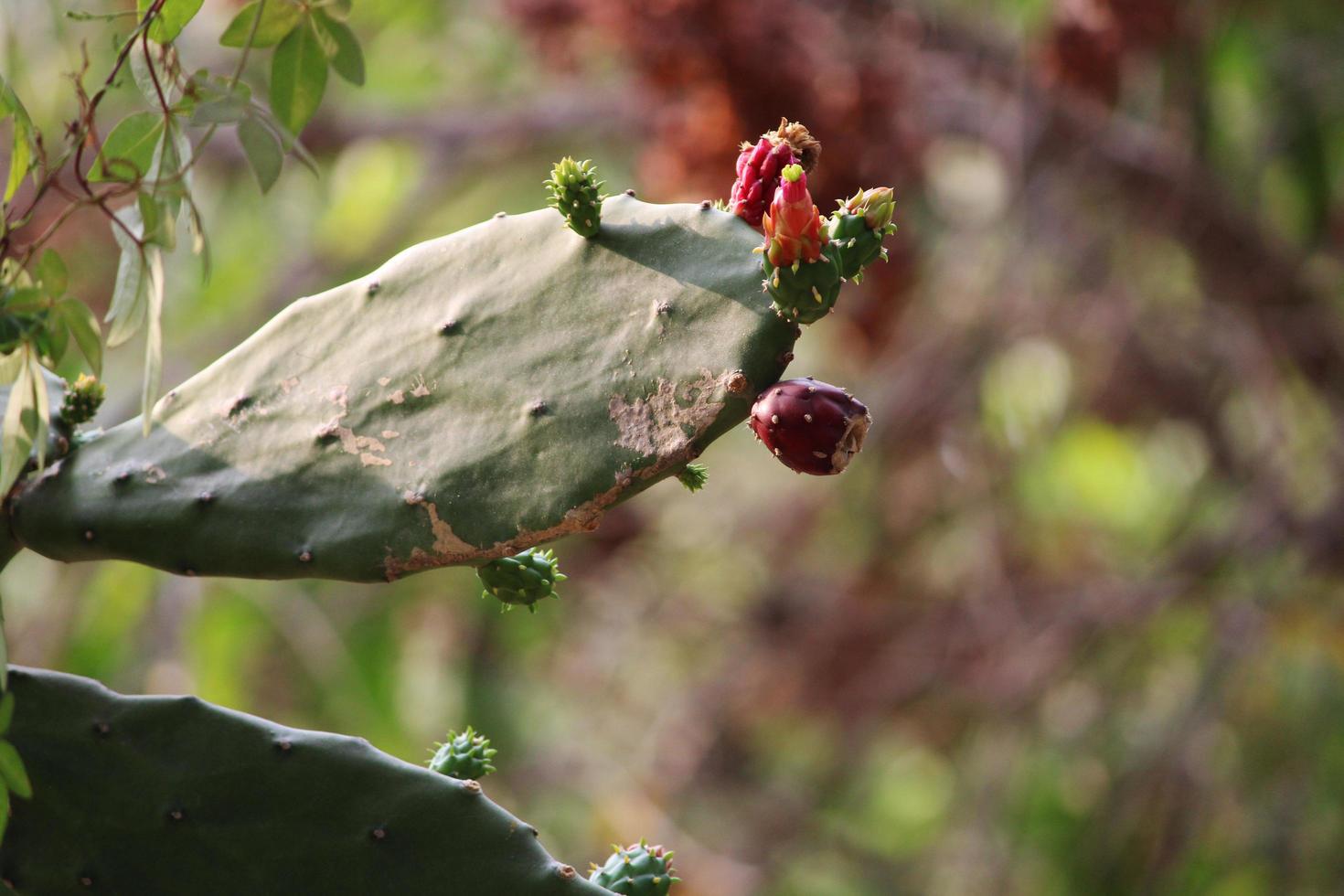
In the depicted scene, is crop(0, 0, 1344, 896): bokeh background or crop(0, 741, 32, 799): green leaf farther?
crop(0, 0, 1344, 896): bokeh background

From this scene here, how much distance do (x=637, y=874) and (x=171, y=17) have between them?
730 mm

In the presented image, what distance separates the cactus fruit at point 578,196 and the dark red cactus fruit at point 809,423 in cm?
21

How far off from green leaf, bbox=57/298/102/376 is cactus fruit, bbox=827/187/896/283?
53 centimetres

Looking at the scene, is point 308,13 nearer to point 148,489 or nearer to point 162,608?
point 148,489

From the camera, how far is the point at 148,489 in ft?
3.46

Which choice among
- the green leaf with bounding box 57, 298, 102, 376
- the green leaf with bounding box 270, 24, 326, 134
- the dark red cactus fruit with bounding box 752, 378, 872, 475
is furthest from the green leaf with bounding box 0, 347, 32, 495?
the dark red cactus fruit with bounding box 752, 378, 872, 475

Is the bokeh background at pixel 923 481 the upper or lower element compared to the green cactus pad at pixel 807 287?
upper

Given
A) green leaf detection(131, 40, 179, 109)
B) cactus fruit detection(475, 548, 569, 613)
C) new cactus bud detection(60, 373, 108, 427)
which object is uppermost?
green leaf detection(131, 40, 179, 109)

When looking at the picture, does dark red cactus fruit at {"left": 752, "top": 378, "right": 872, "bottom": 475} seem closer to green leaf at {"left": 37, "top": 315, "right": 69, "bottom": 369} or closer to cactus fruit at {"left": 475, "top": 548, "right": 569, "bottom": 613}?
cactus fruit at {"left": 475, "top": 548, "right": 569, "bottom": 613}

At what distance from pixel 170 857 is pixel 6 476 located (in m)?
0.33

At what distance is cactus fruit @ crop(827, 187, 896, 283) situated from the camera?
2.98 ft

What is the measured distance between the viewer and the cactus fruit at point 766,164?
3.14ft

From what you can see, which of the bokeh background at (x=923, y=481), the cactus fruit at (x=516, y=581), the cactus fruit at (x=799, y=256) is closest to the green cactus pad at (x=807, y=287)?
the cactus fruit at (x=799, y=256)

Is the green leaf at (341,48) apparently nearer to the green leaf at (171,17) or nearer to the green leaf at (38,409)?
the green leaf at (171,17)
